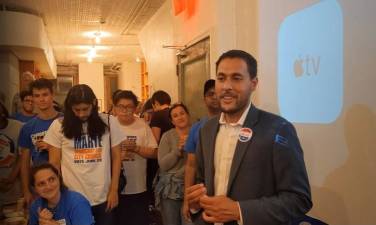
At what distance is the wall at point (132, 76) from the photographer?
43.8ft

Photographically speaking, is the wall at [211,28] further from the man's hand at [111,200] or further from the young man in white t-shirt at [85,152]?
the man's hand at [111,200]

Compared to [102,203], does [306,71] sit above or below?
above

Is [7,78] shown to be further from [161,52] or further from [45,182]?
[45,182]

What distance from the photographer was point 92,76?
46.0ft

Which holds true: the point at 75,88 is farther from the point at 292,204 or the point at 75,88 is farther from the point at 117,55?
the point at 117,55

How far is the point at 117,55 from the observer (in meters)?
12.1

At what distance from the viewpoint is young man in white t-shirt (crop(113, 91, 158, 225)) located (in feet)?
9.37

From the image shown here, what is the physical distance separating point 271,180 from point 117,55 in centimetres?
1130

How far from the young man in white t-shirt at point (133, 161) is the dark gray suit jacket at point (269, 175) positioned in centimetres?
157

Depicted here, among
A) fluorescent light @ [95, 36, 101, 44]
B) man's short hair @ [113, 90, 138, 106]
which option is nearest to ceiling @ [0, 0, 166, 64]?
fluorescent light @ [95, 36, 101, 44]

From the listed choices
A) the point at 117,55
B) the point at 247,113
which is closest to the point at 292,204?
the point at 247,113

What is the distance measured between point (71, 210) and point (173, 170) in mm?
848

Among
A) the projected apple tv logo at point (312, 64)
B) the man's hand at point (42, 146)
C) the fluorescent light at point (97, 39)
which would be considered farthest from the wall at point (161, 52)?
the projected apple tv logo at point (312, 64)

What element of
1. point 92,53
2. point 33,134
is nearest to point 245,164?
point 33,134
